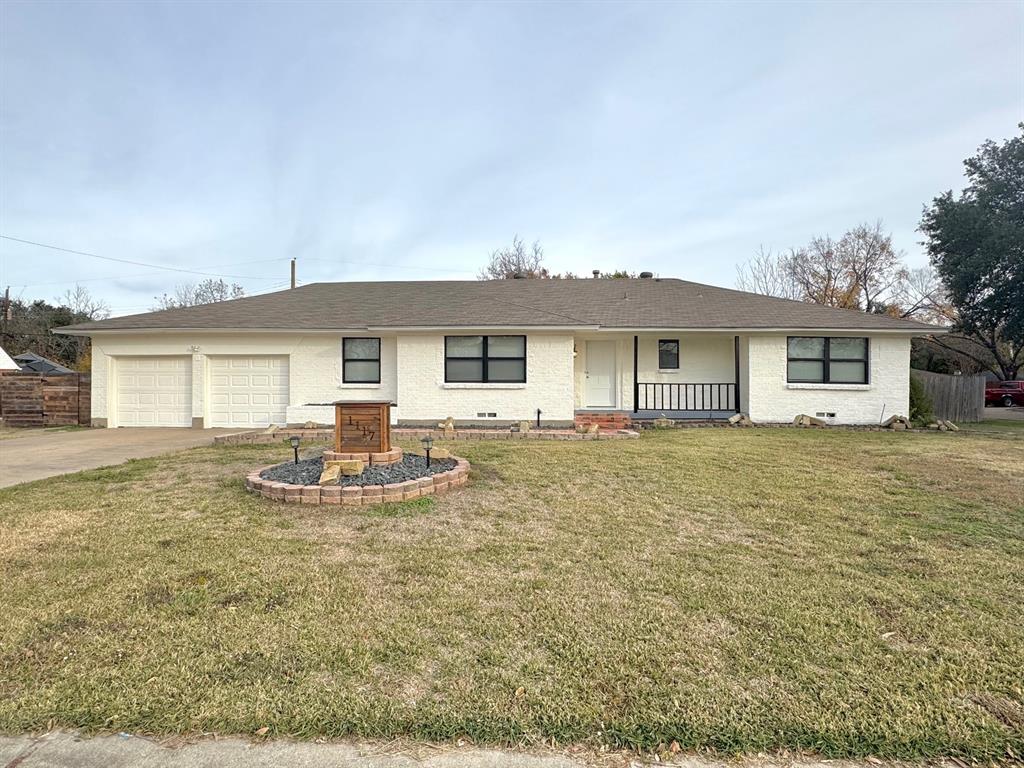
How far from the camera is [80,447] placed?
34.0 ft

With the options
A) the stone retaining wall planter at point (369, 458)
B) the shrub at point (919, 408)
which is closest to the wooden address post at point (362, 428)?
the stone retaining wall planter at point (369, 458)

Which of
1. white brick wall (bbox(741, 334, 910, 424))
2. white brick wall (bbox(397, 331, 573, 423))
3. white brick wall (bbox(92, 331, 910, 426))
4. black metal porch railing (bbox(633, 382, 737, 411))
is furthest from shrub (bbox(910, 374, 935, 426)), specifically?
white brick wall (bbox(397, 331, 573, 423))

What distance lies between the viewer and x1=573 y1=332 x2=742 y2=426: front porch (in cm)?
1476

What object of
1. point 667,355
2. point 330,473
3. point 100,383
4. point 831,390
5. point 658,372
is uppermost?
point 667,355

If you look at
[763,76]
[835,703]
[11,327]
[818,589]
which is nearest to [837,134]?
[763,76]

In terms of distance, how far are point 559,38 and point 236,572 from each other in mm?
12341

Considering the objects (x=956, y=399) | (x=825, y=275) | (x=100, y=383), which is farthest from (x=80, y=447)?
(x=825, y=275)

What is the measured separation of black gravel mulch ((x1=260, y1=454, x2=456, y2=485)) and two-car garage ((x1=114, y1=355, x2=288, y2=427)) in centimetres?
759

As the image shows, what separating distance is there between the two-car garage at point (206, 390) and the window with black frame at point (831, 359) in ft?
47.9

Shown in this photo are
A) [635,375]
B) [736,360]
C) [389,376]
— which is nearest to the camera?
[389,376]

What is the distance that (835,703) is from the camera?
7.33ft

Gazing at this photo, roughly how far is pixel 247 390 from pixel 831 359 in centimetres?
1652

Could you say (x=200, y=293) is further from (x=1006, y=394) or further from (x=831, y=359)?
(x=1006, y=394)

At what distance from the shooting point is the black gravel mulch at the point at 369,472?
20.2 ft
